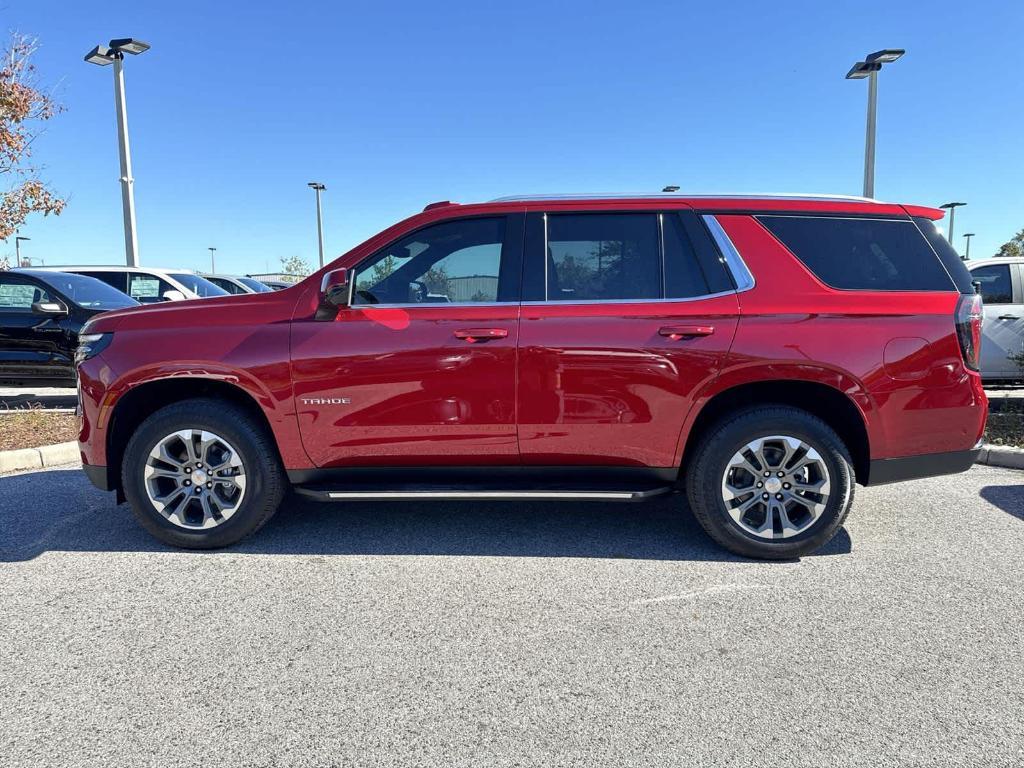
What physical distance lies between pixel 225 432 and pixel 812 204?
3.47 m

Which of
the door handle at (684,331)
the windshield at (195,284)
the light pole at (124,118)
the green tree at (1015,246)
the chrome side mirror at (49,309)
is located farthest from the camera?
the green tree at (1015,246)

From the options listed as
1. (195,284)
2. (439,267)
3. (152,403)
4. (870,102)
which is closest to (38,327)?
(195,284)

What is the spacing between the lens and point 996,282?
800cm

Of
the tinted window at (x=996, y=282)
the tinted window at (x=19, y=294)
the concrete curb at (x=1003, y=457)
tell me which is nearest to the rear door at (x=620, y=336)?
the concrete curb at (x=1003, y=457)

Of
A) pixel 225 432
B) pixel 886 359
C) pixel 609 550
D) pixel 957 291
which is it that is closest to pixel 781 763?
pixel 609 550

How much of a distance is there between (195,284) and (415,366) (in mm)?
8182

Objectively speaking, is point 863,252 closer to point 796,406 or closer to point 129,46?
point 796,406

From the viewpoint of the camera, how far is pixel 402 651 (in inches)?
103

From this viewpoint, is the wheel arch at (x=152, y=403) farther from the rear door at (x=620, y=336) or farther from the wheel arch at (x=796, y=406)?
the wheel arch at (x=796, y=406)

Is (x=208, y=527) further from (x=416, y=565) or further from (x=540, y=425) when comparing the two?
(x=540, y=425)

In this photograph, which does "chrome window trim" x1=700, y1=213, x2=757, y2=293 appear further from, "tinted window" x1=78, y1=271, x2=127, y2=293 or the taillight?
"tinted window" x1=78, y1=271, x2=127, y2=293

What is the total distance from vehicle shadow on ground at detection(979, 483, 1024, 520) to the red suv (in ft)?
3.86

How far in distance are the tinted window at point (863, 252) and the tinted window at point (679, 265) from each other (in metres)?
0.45

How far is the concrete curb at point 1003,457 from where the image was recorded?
5.30 meters
